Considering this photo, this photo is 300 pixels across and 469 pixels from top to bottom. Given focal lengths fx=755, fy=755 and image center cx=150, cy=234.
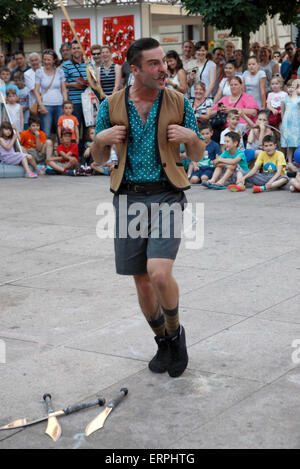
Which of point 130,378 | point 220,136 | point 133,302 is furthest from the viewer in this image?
point 220,136

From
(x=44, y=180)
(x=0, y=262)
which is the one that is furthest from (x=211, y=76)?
(x=0, y=262)

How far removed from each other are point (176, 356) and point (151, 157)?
1133 mm

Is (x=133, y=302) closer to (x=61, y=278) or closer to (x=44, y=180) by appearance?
(x=61, y=278)

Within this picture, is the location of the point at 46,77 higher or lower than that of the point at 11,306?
higher

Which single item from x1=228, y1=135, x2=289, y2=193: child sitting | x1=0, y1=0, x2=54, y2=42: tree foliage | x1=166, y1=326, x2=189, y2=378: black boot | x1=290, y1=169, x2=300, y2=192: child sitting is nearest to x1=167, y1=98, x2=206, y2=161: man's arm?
x1=166, y1=326, x2=189, y2=378: black boot

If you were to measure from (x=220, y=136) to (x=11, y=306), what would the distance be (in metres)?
7.68

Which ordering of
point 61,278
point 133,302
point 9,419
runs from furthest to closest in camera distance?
point 61,278, point 133,302, point 9,419

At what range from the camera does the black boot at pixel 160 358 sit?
4.33m

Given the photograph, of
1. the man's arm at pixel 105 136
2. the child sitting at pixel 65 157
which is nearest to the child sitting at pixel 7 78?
the child sitting at pixel 65 157

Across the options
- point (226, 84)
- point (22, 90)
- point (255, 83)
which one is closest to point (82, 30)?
point (22, 90)

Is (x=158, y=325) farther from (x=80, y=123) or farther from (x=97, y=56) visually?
(x=80, y=123)

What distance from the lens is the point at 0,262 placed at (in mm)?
7227

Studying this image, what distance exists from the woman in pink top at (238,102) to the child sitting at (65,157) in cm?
277

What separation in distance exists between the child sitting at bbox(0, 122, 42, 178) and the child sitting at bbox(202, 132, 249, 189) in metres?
3.59
